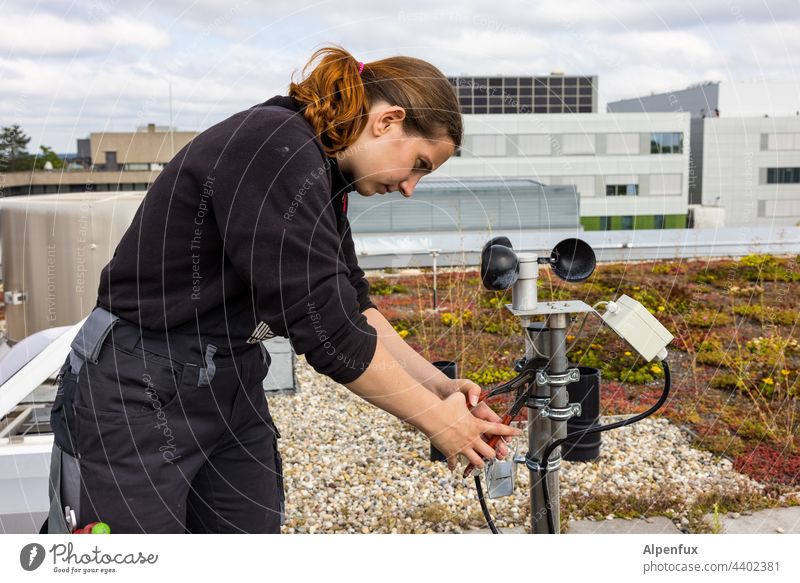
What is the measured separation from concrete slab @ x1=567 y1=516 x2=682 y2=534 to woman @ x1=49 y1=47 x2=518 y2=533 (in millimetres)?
1599

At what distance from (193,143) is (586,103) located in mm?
29499

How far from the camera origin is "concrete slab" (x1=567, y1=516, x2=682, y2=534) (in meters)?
3.18

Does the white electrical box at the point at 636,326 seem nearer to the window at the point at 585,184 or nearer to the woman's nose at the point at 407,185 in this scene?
the woman's nose at the point at 407,185

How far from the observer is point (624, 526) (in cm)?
325

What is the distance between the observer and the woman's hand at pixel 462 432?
1.67 m

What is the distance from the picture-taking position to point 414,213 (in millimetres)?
14188

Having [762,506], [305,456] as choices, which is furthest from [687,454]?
[305,456]

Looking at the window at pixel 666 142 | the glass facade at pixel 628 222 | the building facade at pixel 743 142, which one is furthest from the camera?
the building facade at pixel 743 142

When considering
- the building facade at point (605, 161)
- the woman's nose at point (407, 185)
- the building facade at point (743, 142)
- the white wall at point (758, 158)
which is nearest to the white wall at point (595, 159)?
the building facade at point (605, 161)

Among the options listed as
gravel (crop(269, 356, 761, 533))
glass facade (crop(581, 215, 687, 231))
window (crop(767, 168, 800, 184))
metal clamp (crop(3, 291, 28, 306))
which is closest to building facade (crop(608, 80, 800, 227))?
window (crop(767, 168, 800, 184))

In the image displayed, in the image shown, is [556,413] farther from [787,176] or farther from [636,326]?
[787,176]

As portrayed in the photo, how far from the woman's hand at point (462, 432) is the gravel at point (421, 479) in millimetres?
1662
